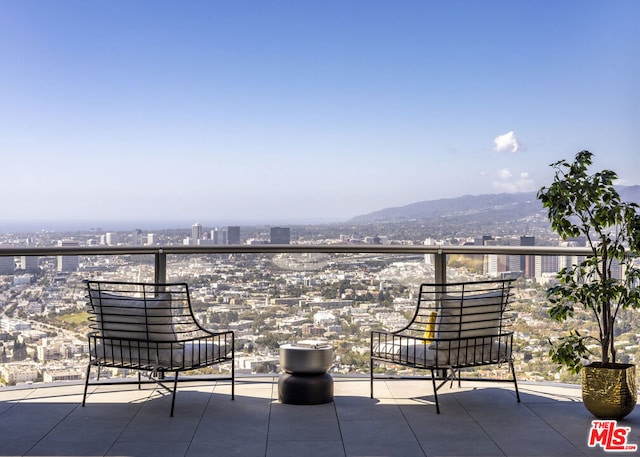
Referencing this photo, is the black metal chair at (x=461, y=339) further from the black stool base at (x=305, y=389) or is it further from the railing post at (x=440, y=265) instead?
the railing post at (x=440, y=265)

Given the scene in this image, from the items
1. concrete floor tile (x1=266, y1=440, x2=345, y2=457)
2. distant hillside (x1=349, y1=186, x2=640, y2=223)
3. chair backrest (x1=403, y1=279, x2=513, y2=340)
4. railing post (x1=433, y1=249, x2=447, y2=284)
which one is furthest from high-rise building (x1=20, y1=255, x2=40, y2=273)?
distant hillside (x1=349, y1=186, x2=640, y2=223)

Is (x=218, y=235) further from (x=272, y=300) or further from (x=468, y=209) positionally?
(x=468, y=209)

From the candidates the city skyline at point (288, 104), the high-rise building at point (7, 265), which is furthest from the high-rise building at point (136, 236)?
the city skyline at point (288, 104)

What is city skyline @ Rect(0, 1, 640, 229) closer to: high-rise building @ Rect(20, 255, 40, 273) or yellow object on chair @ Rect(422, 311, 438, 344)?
high-rise building @ Rect(20, 255, 40, 273)

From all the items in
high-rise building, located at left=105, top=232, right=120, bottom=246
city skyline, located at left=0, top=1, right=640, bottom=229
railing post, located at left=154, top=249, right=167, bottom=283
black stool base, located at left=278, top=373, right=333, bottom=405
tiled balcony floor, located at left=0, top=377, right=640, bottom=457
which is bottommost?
tiled balcony floor, located at left=0, top=377, right=640, bottom=457

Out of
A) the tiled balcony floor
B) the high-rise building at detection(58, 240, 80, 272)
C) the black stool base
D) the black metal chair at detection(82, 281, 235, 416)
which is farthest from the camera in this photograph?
the high-rise building at detection(58, 240, 80, 272)

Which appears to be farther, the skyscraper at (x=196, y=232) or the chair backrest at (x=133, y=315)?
the skyscraper at (x=196, y=232)

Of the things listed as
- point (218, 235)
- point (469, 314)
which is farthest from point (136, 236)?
point (469, 314)
